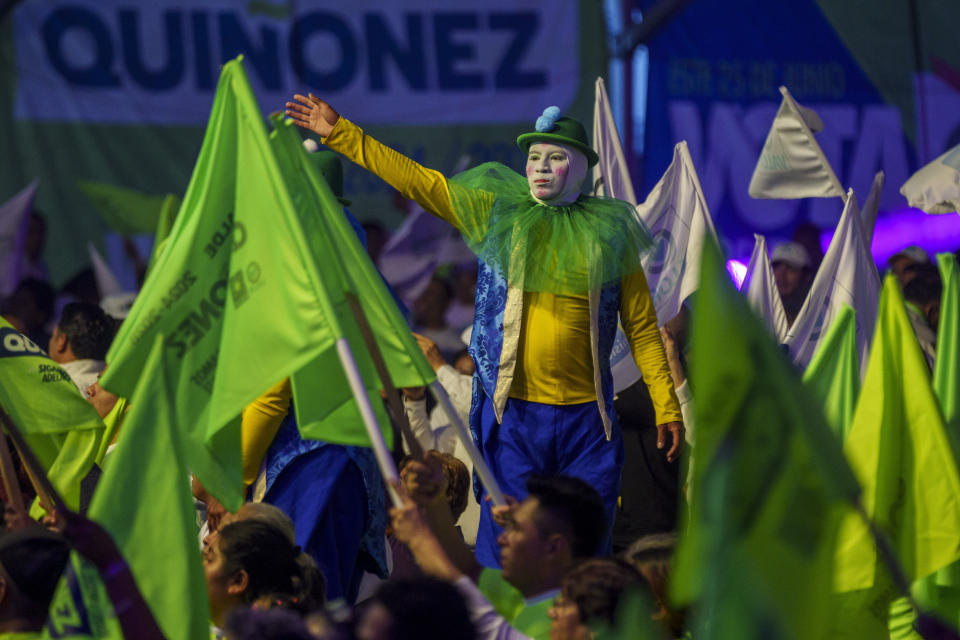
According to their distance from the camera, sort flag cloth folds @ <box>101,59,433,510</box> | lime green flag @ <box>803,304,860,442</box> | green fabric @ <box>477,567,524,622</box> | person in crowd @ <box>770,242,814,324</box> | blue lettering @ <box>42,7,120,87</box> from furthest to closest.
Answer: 1. blue lettering @ <box>42,7,120,87</box>
2. person in crowd @ <box>770,242,814,324</box>
3. lime green flag @ <box>803,304,860,442</box>
4. green fabric @ <box>477,567,524,622</box>
5. flag cloth folds @ <box>101,59,433,510</box>

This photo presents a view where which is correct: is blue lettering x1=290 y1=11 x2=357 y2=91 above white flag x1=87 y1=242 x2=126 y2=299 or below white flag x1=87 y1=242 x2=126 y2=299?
above

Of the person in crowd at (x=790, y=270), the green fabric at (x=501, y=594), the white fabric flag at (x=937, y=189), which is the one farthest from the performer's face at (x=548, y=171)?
the person in crowd at (x=790, y=270)

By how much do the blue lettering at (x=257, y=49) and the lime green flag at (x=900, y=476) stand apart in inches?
330

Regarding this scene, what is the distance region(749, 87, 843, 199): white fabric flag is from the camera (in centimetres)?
768

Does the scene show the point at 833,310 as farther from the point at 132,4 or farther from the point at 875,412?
the point at 132,4

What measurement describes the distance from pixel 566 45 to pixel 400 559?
6.84 meters

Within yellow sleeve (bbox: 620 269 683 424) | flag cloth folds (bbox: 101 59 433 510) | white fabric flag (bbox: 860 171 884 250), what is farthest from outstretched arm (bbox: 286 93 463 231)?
white fabric flag (bbox: 860 171 884 250)

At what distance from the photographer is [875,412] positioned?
4.03m

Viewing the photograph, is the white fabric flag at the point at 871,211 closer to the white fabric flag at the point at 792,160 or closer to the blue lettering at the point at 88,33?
the white fabric flag at the point at 792,160

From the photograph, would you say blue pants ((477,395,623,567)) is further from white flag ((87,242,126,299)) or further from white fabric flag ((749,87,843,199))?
white flag ((87,242,126,299))

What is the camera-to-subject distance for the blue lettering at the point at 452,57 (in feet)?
39.7

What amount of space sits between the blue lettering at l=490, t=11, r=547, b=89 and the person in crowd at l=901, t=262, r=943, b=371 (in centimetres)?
496

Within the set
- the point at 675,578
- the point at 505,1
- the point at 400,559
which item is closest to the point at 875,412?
the point at 675,578

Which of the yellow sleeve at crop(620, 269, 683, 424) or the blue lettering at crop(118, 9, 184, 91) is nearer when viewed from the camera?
the yellow sleeve at crop(620, 269, 683, 424)
